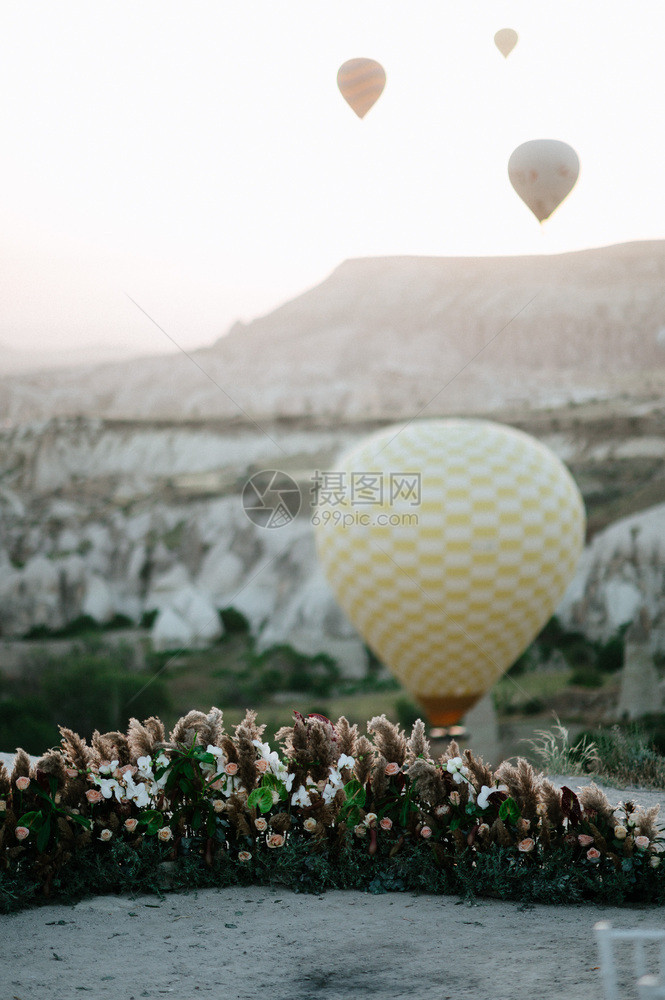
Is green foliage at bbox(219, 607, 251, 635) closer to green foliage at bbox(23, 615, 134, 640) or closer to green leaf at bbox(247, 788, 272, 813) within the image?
green foliage at bbox(23, 615, 134, 640)

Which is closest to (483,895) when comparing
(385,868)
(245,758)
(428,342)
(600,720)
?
(385,868)

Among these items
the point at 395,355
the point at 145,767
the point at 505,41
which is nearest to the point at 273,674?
the point at 395,355

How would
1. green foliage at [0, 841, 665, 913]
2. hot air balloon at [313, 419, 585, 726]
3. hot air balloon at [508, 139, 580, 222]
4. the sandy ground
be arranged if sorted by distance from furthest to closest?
hot air balloon at [508, 139, 580, 222]
hot air balloon at [313, 419, 585, 726]
green foliage at [0, 841, 665, 913]
the sandy ground

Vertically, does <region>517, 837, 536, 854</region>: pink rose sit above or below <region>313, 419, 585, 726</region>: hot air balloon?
below

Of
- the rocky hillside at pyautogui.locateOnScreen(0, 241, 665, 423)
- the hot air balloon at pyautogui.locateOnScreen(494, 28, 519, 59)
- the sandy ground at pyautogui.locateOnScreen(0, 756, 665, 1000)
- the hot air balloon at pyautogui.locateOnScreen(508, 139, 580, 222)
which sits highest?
the hot air balloon at pyautogui.locateOnScreen(494, 28, 519, 59)

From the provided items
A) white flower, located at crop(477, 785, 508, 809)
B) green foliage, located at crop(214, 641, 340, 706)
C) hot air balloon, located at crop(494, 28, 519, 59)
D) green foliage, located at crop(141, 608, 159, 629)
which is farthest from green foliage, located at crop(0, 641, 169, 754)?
hot air balloon, located at crop(494, 28, 519, 59)

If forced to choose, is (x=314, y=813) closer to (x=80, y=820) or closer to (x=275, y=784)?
(x=275, y=784)
